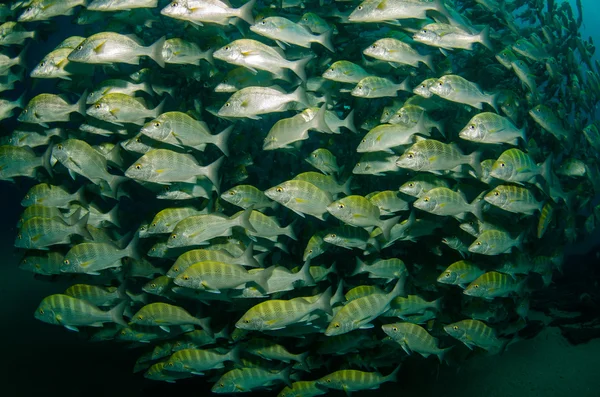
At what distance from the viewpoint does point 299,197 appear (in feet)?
13.2

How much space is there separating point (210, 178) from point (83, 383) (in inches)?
169

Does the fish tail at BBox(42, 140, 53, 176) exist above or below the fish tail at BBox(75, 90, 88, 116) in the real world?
below

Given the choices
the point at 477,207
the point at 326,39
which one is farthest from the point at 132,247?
the point at 477,207

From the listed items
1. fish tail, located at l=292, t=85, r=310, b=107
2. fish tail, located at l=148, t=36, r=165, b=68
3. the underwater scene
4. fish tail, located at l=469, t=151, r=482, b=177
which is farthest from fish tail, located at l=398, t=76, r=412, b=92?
fish tail, located at l=148, t=36, r=165, b=68

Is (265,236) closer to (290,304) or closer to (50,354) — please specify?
(290,304)

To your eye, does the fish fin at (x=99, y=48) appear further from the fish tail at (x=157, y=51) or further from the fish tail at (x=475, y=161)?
the fish tail at (x=475, y=161)

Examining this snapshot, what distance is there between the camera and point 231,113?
416cm

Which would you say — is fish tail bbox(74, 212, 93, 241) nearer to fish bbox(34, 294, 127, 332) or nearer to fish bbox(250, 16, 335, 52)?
fish bbox(34, 294, 127, 332)

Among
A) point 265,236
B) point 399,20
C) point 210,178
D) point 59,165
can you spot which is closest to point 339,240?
point 265,236

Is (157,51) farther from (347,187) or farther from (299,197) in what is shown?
(347,187)

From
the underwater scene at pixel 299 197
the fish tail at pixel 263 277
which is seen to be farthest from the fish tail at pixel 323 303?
the fish tail at pixel 263 277

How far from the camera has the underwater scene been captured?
161 inches

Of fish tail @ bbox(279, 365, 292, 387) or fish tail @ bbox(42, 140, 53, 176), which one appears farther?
fish tail @ bbox(42, 140, 53, 176)

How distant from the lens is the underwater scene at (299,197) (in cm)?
409
